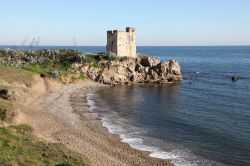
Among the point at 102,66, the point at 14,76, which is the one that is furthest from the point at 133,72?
the point at 14,76

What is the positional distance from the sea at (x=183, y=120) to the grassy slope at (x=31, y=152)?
1156 centimetres

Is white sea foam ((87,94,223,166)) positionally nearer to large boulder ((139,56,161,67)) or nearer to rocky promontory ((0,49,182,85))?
rocky promontory ((0,49,182,85))

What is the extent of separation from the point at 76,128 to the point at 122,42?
63.4 metres

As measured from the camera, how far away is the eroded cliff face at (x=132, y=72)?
348 feet

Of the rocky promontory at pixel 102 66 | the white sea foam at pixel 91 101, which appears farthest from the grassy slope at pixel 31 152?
the rocky promontory at pixel 102 66

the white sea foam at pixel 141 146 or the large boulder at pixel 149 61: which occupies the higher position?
the large boulder at pixel 149 61

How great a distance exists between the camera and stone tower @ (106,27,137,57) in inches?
4508

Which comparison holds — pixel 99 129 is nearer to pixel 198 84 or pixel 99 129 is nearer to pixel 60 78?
pixel 60 78

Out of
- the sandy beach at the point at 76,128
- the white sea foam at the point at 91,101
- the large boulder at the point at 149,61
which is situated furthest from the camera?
the large boulder at the point at 149,61

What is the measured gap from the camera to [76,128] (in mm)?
55125

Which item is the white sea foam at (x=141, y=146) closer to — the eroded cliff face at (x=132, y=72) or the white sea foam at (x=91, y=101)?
the white sea foam at (x=91, y=101)

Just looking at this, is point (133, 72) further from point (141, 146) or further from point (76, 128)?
point (141, 146)

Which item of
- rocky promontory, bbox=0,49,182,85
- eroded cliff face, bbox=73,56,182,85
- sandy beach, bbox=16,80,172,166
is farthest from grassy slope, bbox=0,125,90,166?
eroded cliff face, bbox=73,56,182,85

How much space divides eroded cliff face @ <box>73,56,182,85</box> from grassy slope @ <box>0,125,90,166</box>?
63301 mm
